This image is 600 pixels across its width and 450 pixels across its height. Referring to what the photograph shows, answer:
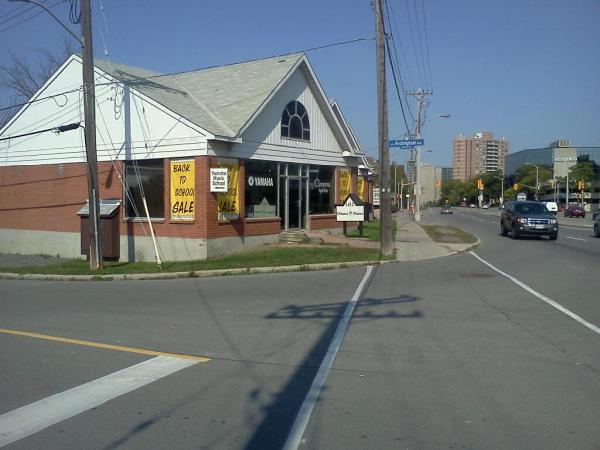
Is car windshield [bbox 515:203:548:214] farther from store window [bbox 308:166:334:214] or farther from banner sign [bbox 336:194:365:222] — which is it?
store window [bbox 308:166:334:214]

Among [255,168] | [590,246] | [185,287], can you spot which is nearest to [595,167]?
[590,246]

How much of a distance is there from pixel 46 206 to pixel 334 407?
70.9 ft

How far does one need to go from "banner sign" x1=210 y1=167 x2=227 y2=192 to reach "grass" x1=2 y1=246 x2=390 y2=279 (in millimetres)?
2232

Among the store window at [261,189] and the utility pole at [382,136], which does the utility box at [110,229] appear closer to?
the store window at [261,189]

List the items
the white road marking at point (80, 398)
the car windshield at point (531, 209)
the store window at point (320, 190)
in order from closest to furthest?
the white road marking at point (80, 398)
the store window at point (320, 190)
the car windshield at point (531, 209)

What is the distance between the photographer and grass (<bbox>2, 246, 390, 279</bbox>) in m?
17.0

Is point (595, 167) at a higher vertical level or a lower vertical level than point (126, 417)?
higher

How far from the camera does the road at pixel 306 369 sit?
496cm

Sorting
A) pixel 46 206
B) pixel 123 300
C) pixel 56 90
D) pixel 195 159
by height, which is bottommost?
pixel 123 300

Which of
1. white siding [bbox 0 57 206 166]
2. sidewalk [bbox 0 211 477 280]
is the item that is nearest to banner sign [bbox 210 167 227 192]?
white siding [bbox 0 57 206 166]

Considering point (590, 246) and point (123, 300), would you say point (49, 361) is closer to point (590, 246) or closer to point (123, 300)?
point (123, 300)

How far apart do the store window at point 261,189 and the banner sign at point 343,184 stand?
5.00 m

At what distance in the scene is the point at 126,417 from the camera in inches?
210

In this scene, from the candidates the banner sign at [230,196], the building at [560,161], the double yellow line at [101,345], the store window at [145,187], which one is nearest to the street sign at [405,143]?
the banner sign at [230,196]
